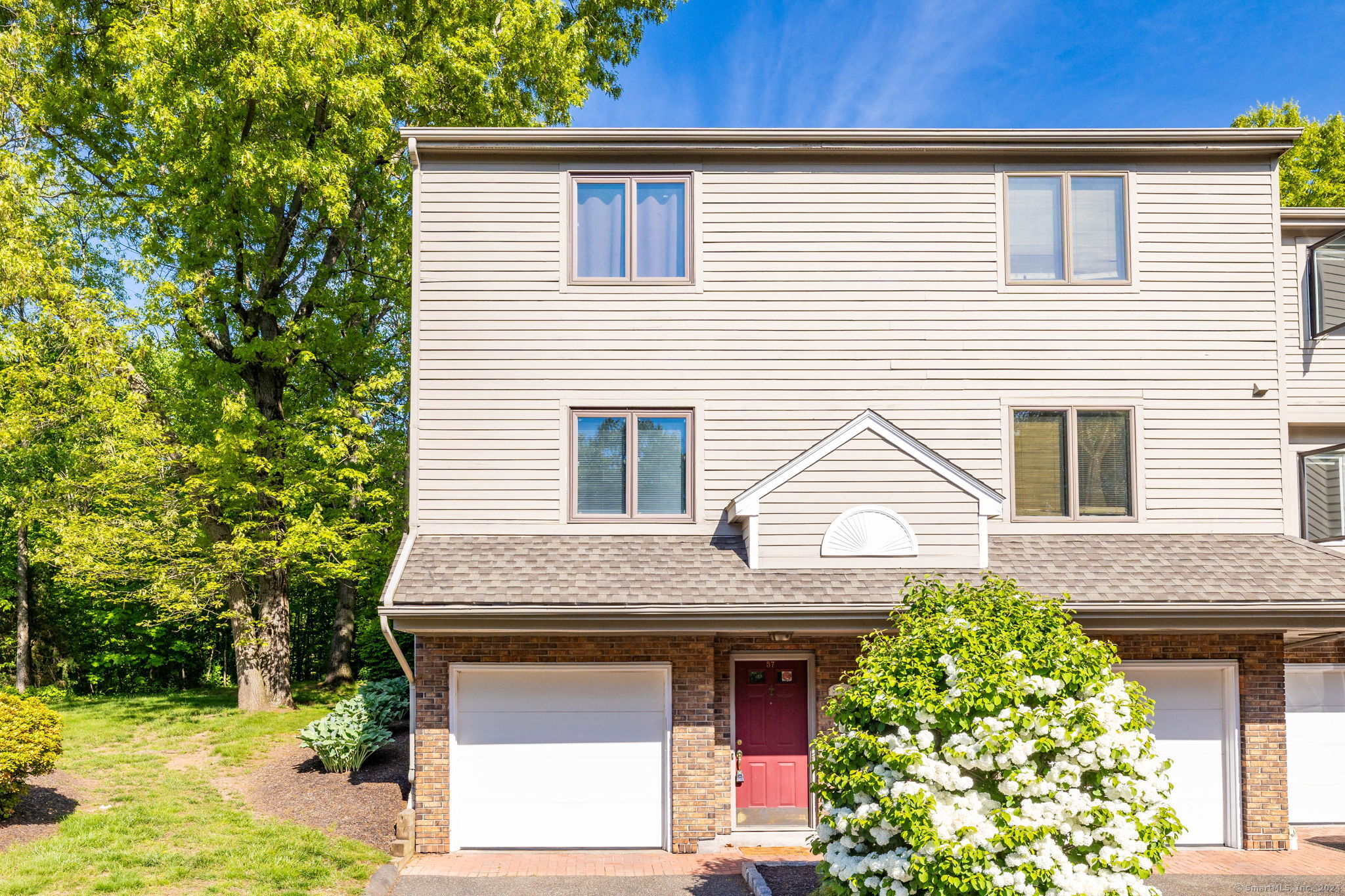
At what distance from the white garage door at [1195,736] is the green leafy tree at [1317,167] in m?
16.1

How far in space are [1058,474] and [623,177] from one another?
655 cm

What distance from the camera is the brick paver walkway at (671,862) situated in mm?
8469

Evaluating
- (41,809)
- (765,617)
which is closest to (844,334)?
(765,617)

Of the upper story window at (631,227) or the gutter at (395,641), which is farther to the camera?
the upper story window at (631,227)

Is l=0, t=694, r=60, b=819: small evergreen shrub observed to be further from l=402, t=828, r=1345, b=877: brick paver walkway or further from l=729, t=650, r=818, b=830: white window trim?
l=729, t=650, r=818, b=830: white window trim

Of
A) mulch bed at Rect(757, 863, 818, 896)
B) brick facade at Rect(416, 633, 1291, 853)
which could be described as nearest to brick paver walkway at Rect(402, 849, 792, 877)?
brick facade at Rect(416, 633, 1291, 853)

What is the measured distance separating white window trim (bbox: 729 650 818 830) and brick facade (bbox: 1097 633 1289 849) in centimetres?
336

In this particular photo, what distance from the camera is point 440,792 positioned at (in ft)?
29.5

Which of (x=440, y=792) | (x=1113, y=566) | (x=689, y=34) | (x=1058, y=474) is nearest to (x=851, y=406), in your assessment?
(x=1058, y=474)

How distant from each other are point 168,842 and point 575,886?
14.4 ft

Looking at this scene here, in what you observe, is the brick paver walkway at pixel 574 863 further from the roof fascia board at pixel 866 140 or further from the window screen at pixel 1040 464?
the roof fascia board at pixel 866 140

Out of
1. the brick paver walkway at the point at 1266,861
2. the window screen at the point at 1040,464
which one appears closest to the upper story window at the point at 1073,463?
the window screen at the point at 1040,464

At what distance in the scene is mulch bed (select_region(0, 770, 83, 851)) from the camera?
27.8 ft

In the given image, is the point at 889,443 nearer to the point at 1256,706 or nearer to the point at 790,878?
the point at 790,878
